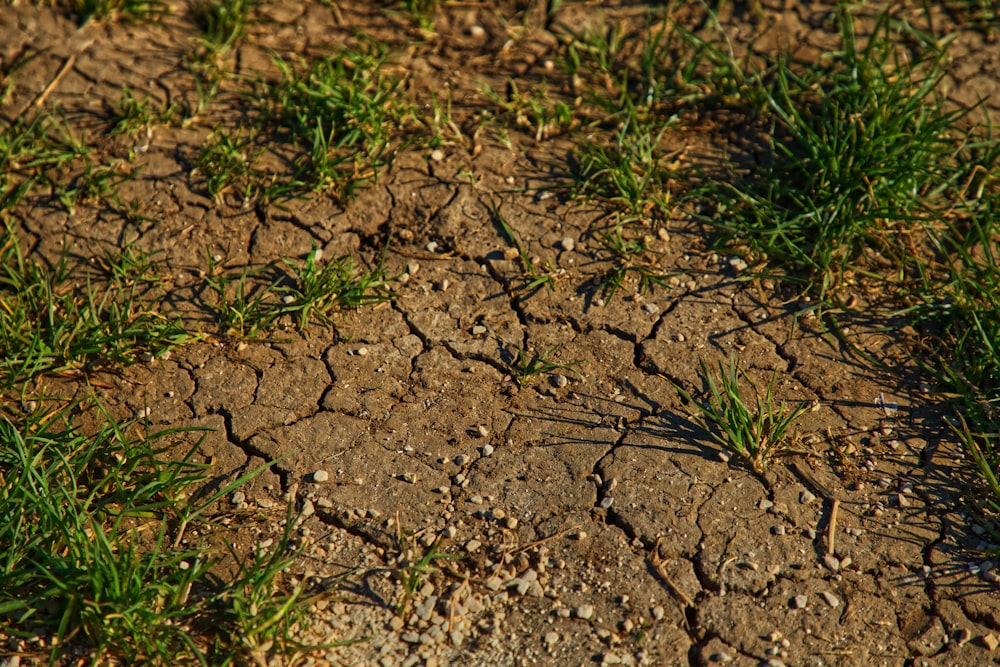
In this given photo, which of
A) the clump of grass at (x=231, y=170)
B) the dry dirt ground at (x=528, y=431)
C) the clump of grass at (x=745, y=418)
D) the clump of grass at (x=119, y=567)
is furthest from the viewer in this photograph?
the clump of grass at (x=231, y=170)

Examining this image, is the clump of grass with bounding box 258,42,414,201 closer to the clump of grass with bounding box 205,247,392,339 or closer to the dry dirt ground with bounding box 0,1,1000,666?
the dry dirt ground with bounding box 0,1,1000,666

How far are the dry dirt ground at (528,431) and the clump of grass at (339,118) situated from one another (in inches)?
3.6

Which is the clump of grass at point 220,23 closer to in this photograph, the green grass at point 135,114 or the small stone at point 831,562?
the green grass at point 135,114

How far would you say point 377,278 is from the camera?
321 cm

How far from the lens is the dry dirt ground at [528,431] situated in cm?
242

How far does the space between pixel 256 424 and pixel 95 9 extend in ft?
7.72

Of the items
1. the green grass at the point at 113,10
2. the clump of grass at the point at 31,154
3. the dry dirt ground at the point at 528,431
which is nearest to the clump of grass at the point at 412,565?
the dry dirt ground at the point at 528,431

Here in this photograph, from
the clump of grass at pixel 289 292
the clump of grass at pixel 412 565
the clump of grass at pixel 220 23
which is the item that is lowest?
the clump of grass at pixel 412 565

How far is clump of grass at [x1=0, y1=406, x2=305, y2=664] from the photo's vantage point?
2.29 m

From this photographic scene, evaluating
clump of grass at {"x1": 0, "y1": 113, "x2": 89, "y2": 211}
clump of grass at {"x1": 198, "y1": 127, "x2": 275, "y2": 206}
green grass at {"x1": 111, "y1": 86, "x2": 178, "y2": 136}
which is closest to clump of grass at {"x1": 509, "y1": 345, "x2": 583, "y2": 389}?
clump of grass at {"x1": 198, "y1": 127, "x2": 275, "y2": 206}

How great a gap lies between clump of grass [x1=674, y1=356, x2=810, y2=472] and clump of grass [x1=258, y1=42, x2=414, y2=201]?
1535 mm

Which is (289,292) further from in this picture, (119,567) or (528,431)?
(119,567)

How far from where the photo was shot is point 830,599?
2441 mm

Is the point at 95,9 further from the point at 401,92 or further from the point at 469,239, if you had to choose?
the point at 469,239
